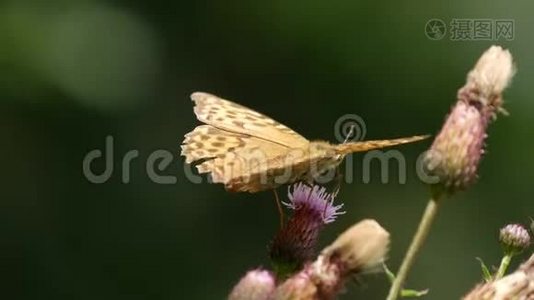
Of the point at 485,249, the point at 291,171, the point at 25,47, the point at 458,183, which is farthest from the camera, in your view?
the point at 485,249

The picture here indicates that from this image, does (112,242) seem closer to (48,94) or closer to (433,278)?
(48,94)

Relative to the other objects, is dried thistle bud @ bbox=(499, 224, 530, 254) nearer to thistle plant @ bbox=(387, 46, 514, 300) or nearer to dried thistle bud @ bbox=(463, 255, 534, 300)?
thistle plant @ bbox=(387, 46, 514, 300)

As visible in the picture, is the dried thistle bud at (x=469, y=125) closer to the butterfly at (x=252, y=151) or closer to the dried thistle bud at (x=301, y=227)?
the butterfly at (x=252, y=151)

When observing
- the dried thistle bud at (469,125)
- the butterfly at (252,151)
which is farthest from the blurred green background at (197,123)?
the dried thistle bud at (469,125)

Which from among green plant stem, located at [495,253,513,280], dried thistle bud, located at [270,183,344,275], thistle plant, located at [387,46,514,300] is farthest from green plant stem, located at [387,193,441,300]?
dried thistle bud, located at [270,183,344,275]

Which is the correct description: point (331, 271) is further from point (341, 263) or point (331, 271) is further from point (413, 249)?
point (413, 249)

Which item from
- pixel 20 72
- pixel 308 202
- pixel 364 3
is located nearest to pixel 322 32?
pixel 364 3
